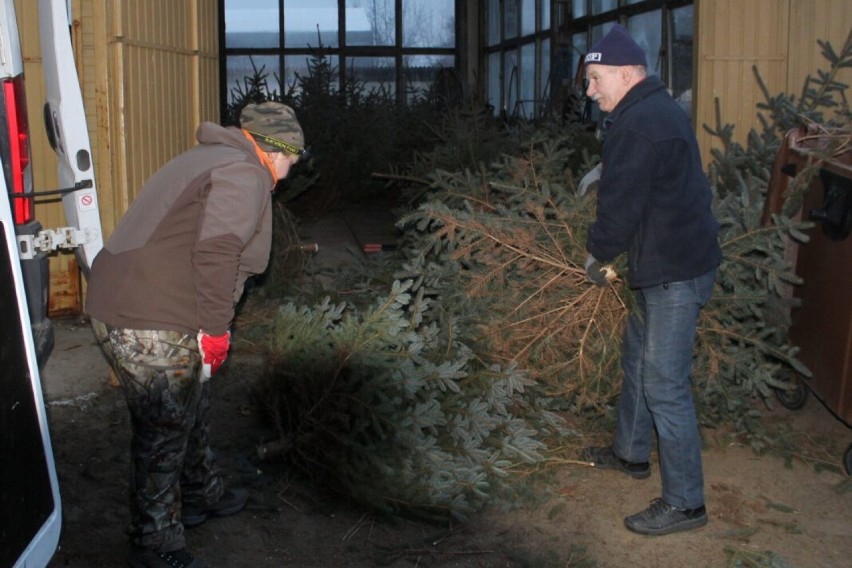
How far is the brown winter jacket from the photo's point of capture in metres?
3.75

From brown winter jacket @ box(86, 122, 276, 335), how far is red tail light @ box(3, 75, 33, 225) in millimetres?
708

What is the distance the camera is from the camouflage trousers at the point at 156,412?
156 inches

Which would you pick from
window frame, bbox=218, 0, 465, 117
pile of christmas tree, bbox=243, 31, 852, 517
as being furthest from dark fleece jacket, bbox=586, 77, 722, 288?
window frame, bbox=218, 0, 465, 117

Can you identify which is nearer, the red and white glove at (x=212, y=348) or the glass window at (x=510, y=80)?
the red and white glove at (x=212, y=348)

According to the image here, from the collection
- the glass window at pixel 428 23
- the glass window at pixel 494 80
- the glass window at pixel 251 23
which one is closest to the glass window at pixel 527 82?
the glass window at pixel 494 80

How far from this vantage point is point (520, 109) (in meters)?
18.5

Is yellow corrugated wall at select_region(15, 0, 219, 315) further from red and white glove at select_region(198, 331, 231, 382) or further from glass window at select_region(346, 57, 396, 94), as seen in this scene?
glass window at select_region(346, 57, 396, 94)

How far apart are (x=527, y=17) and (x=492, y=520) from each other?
14.7 m

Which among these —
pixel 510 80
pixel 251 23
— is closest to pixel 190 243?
pixel 510 80

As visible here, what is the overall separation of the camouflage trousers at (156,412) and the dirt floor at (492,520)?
30cm

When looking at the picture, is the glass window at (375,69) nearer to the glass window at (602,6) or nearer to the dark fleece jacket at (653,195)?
the glass window at (602,6)

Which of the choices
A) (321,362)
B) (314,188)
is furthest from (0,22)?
(314,188)

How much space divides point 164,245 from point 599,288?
2288mm

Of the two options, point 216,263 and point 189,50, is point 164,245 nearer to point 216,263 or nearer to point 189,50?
point 216,263
